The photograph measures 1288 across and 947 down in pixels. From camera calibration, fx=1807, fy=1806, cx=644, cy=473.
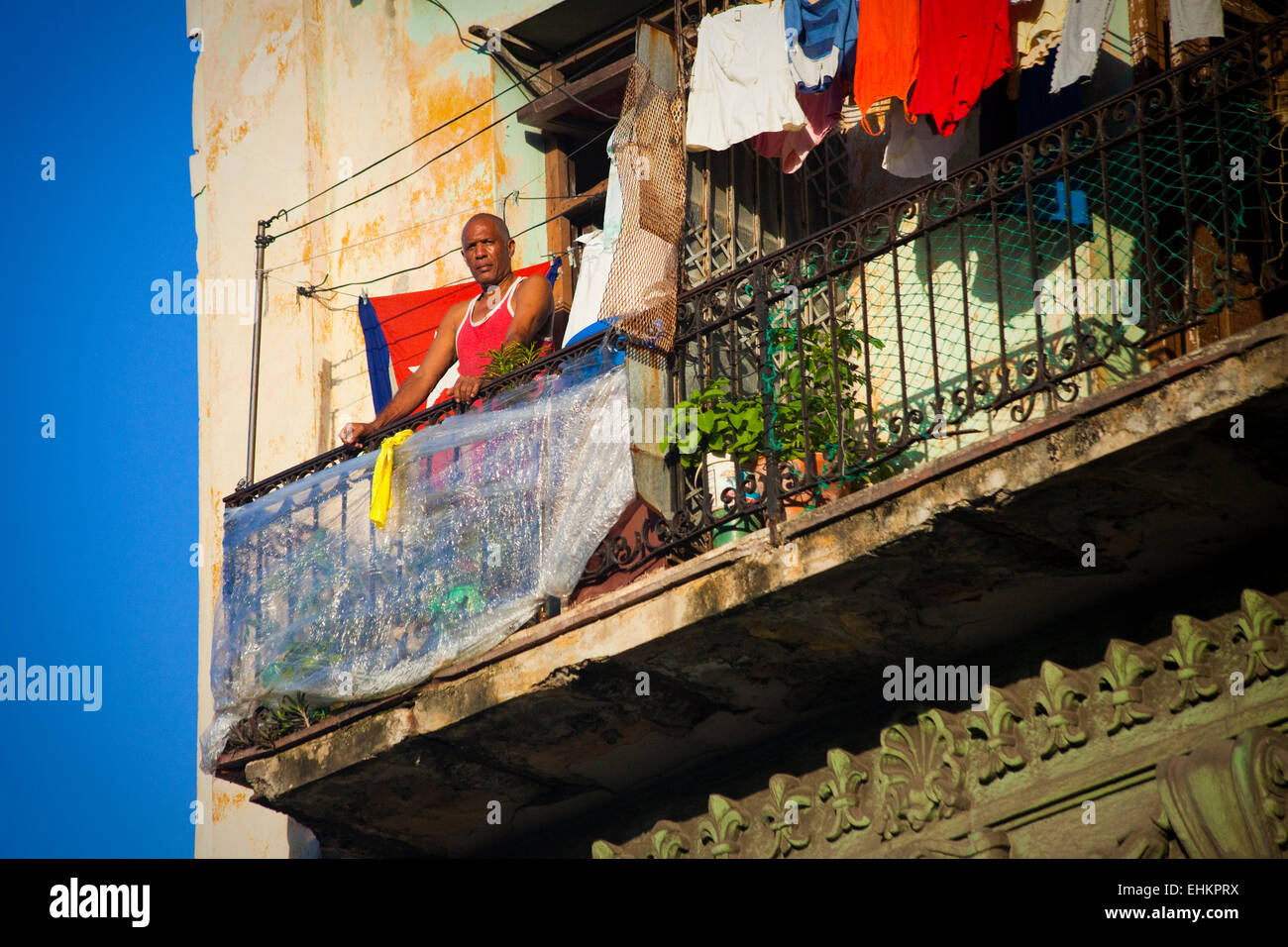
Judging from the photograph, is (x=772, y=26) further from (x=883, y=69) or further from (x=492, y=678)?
(x=492, y=678)

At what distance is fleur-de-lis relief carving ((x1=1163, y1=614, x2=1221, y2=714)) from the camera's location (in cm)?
680

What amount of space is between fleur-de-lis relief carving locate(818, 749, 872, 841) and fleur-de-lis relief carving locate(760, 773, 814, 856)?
0.10 m

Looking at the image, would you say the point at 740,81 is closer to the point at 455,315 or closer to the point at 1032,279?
the point at 455,315

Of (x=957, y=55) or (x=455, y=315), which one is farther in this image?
(x=455, y=315)


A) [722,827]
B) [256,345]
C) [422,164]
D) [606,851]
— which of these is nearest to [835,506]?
[722,827]

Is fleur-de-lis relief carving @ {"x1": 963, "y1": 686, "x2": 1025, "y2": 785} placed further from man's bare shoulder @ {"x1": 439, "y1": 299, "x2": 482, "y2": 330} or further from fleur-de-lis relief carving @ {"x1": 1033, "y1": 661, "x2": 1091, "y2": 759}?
man's bare shoulder @ {"x1": 439, "y1": 299, "x2": 482, "y2": 330}

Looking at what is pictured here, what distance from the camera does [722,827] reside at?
26.1 feet

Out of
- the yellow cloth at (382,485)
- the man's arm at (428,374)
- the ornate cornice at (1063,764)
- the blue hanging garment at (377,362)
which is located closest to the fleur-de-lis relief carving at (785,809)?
the ornate cornice at (1063,764)

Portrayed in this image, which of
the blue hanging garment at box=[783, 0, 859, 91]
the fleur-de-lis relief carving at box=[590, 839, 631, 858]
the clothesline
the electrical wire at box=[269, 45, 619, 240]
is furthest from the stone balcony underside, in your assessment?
the electrical wire at box=[269, 45, 619, 240]

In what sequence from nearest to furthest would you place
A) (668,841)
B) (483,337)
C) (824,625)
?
(824,625) < (668,841) < (483,337)

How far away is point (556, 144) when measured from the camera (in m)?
11.0

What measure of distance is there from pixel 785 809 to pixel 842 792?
29 cm
